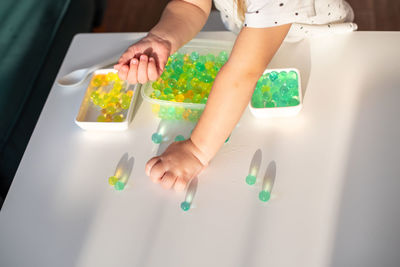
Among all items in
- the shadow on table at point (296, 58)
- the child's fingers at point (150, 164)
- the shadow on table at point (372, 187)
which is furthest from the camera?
the shadow on table at point (296, 58)

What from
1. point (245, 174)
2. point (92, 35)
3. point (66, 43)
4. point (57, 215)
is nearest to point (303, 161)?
point (245, 174)

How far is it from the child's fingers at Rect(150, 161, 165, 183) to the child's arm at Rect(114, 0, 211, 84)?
0.16 m

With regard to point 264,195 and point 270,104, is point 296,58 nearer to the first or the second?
point 270,104

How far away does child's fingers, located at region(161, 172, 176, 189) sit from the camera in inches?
25.3

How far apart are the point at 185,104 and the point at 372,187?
345 millimetres

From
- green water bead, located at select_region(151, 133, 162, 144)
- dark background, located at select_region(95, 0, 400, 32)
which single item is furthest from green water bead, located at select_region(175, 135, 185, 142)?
dark background, located at select_region(95, 0, 400, 32)

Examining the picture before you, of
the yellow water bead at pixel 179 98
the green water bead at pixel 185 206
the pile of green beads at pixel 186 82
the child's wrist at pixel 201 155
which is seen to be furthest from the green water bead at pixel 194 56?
the green water bead at pixel 185 206

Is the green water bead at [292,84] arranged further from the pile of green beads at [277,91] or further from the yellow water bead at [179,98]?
the yellow water bead at [179,98]

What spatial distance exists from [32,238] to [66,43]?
939 mm

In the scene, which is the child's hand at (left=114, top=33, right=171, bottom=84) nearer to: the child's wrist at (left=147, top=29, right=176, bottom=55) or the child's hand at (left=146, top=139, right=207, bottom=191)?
the child's wrist at (left=147, top=29, right=176, bottom=55)

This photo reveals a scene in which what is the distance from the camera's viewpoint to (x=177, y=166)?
653mm

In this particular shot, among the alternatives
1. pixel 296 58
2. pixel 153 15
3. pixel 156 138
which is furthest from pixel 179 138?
pixel 153 15

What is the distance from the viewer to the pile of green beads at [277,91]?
0.70 m

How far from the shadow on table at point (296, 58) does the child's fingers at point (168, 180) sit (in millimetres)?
304
